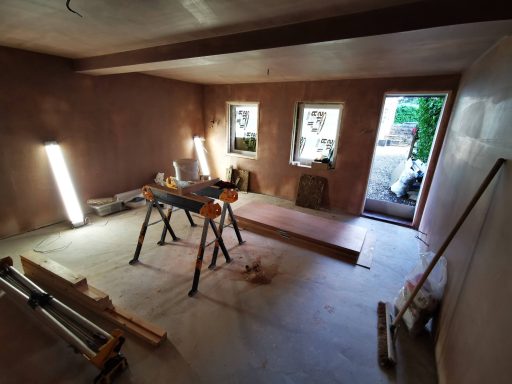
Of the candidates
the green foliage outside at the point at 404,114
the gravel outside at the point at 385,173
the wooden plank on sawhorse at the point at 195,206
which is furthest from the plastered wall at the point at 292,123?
the green foliage outside at the point at 404,114

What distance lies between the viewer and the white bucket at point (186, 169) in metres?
3.93

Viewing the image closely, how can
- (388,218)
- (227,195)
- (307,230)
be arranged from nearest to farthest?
(227,195), (307,230), (388,218)

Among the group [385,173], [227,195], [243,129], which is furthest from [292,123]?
[385,173]

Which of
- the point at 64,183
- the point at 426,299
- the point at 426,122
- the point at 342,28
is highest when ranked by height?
the point at 342,28

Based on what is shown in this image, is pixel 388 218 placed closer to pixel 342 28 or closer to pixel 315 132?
pixel 315 132

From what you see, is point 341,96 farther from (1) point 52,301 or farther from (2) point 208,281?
(1) point 52,301

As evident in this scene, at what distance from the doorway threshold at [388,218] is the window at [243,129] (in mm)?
2773

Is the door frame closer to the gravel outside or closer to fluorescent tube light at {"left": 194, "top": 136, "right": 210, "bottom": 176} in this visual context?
the gravel outside

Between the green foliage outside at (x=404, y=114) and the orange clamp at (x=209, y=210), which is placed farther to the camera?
the green foliage outside at (x=404, y=114)

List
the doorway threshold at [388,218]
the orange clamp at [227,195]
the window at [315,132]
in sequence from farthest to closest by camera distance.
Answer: the window at [315,132], the doorway threshold at [388,218], the orange clamp at [227,195]

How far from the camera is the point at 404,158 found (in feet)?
18.9

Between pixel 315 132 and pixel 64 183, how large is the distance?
4431mm

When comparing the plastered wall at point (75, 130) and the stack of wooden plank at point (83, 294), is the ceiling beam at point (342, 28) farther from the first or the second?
the stack of wooden plank at point (83, 294)

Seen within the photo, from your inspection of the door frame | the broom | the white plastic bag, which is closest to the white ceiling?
the door frame
